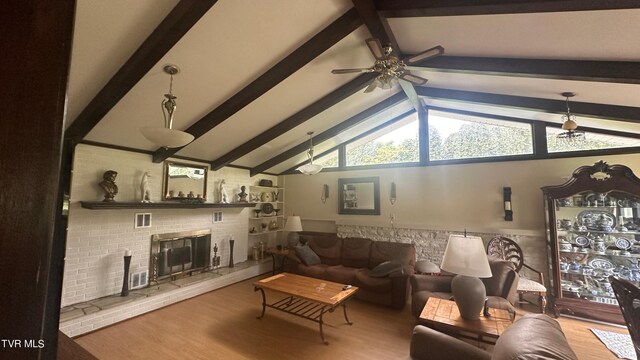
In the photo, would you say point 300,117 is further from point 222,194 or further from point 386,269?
point 386,269

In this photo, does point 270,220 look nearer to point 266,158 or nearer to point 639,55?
point 266,158

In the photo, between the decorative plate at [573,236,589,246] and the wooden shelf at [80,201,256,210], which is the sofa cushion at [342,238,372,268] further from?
the decorative plate at [573,236,589,246]

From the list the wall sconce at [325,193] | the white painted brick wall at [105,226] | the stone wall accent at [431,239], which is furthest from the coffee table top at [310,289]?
the wall sconce at [325,193]

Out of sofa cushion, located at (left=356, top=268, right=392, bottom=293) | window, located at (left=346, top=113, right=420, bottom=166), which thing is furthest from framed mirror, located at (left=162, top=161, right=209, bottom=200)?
sofa cushion, located at (left=356, top=268, right=392, bottom=293)

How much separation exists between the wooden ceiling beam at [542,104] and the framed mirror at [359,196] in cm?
215

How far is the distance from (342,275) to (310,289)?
1.09 m

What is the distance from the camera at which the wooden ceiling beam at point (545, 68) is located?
2150mm

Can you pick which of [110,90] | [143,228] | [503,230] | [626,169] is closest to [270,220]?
[143,228]

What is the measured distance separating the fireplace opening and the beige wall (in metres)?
2.75

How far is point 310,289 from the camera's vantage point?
11.2 feet

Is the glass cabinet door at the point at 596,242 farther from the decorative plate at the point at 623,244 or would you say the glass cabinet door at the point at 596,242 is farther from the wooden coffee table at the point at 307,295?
the wooden coffee table at the point at 307,295

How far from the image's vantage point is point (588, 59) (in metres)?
2.26

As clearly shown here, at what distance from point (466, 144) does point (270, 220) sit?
15.8ft

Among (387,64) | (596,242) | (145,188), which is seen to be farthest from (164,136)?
(596,242)
